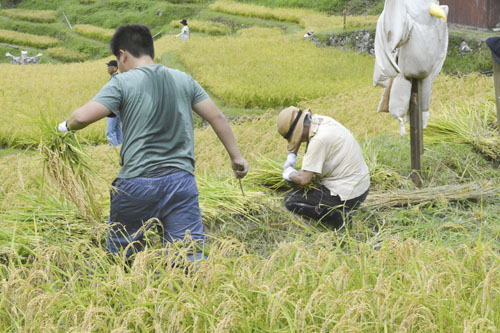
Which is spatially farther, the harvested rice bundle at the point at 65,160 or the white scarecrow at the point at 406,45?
the white scarecrow at the point at 406,45

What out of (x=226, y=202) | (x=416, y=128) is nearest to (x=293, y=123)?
(x=226, y=202)

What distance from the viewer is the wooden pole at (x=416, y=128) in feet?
14.4

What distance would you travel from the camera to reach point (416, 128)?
173 inches

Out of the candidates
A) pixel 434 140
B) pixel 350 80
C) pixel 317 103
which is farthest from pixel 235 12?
pixel 434 140

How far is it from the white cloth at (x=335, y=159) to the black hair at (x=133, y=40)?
120cm

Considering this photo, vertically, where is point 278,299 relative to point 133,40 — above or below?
below

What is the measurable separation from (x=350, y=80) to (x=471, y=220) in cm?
831

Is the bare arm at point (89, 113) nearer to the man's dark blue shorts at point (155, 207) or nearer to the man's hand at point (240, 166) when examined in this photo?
the man's dark blue shorts at point (155, 207)

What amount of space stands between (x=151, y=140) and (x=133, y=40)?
473 millimetres

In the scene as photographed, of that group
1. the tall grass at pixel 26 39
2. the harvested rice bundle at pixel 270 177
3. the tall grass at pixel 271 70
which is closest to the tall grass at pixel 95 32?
the tall grass at pixel 26 39

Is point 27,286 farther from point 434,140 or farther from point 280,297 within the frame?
point 434,140

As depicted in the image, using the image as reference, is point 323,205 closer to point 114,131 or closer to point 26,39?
point 114,131

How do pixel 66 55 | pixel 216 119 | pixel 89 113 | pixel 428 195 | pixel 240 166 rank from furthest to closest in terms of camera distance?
pixel 66 55, pixel 428 195, pixel 240 166, pixel 216 119, pixel 89 113

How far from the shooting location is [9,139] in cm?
838
